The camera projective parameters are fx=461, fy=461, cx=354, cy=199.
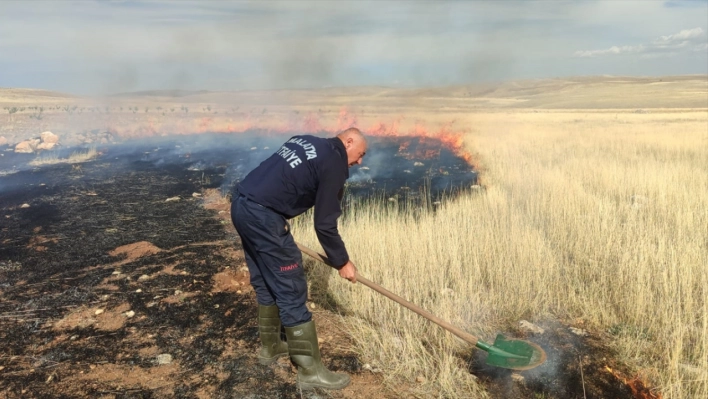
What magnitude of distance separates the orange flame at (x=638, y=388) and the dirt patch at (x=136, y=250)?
4.98 metres

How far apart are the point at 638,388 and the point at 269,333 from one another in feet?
8.24

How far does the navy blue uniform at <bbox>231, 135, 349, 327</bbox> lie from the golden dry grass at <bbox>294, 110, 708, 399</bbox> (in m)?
0.89

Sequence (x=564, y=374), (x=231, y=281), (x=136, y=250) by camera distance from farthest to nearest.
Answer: (x=136, y=250) → (x=231, y=281) → (x=564, y=374)

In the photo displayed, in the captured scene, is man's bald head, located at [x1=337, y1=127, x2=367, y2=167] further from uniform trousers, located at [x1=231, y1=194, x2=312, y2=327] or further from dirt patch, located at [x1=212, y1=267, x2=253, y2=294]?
dirt patch, located at [x1=212, y1=267, x2=253, y2=294]

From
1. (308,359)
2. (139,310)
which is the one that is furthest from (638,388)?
(139,310)

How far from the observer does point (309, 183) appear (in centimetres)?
286

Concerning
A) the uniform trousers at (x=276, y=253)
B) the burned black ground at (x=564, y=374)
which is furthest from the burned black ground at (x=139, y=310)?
the uniform trousers at (x=276, y=253)

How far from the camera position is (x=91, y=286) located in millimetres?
4652

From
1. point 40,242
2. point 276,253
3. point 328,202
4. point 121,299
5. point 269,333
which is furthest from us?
point 40,242

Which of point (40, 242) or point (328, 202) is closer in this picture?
point (328, 202)

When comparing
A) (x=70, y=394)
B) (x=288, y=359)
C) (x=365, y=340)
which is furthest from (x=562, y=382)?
(x=70, y=394)

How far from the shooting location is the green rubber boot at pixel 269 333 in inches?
130

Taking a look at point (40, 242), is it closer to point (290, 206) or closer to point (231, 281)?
point (231, 281)

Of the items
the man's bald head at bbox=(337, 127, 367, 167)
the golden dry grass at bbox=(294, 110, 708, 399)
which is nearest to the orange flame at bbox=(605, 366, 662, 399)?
the golden dry grass at bbox=(294, 110, 708, 399)
